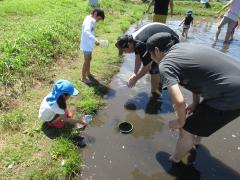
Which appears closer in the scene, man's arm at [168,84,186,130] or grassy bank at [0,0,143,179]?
man's arm at [168,84,186,130]

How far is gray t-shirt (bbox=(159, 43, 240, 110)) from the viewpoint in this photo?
11.6ft

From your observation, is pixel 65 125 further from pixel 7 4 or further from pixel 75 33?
pixel 7 4

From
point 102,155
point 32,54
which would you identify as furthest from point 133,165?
point 32,54

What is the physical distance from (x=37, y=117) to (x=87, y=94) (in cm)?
134

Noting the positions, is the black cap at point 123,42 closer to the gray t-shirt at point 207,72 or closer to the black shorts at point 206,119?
the gray t-shirt at point 207,72

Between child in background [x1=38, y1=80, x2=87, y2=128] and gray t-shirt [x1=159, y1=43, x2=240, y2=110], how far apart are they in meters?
1.79

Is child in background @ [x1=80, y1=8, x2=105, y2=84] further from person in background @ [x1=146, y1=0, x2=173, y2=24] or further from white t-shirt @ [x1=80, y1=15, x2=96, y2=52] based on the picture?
person in background @ [x1=146, y1=0, x2=173, y2=24]

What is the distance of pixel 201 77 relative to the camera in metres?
3.62

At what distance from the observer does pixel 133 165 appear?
177 inches

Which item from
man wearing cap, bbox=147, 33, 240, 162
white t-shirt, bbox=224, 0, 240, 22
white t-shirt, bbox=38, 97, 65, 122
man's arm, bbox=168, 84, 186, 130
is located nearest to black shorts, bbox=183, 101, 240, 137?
man wearing cap, bbox=147, 33, 240, 162

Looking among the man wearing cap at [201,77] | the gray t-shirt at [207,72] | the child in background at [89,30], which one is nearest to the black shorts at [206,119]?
the man wearing cap at [201,77]

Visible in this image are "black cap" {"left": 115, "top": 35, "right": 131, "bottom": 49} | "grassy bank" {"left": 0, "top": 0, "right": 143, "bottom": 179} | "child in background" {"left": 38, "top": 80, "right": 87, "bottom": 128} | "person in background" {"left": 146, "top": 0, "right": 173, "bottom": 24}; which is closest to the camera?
"grassy bank" {"left": 0, "top": 0, "right": 143, "bottom": 179}

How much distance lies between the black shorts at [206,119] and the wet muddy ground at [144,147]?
2.86 ft

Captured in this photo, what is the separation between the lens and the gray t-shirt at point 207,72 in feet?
11.6
